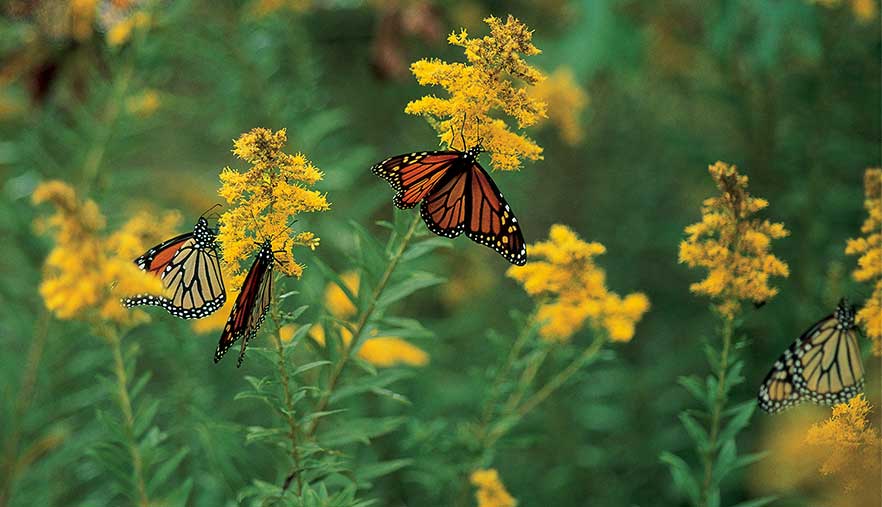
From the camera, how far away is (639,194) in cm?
362

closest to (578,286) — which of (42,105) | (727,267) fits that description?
(727,267)

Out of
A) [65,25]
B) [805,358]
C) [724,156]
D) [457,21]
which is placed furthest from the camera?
[457,21]

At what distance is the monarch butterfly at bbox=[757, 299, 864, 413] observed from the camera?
120 cm

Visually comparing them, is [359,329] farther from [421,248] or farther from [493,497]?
[493,497]

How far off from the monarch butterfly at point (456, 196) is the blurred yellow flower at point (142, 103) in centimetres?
147

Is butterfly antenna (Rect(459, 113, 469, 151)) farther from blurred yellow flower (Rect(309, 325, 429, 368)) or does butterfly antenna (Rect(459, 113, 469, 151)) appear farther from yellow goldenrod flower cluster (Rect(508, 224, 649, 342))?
blurred yellow flower (Rect(309, 325, 429, 368))

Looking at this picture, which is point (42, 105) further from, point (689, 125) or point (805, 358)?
point (689, 125)

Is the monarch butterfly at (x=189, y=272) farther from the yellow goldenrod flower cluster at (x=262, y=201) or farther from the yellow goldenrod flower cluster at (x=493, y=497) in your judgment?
the yellow goldenrod flower cluster at (x=493, y=497)

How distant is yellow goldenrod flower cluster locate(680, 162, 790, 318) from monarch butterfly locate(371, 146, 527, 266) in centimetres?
31

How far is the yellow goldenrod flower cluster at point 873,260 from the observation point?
3.90 feet

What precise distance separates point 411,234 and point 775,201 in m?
1.75

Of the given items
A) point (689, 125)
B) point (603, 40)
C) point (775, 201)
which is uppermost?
point (689, 125)

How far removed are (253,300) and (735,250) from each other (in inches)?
29.0

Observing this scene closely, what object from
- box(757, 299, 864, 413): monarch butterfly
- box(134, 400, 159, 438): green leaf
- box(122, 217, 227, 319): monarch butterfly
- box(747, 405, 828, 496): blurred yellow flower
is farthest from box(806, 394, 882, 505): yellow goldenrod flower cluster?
box(134, 400, 159, 438): green leaf
